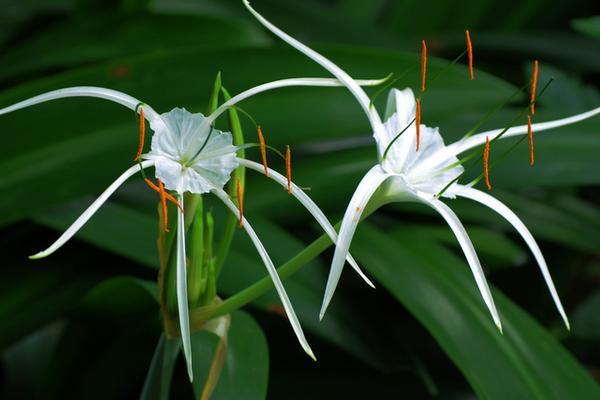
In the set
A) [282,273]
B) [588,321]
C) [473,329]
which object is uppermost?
[282,273]

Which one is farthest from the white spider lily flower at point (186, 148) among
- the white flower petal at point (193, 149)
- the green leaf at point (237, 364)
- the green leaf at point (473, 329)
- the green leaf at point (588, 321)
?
the green leaf at point (588, 321)

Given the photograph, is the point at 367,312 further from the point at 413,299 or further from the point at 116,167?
the point at 116,167

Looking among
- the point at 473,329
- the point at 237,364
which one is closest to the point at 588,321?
the point at 473,329

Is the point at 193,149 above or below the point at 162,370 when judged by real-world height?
above

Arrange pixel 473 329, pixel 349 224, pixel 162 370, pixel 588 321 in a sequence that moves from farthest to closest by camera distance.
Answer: pixel 588 321, pixel 473 329, pixel 162 370, pixel 349 224

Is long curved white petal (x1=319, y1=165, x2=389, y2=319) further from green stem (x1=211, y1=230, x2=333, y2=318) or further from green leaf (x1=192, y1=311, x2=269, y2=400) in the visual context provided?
green leaf (x1=192, y1=311, x2=269, y2=400)

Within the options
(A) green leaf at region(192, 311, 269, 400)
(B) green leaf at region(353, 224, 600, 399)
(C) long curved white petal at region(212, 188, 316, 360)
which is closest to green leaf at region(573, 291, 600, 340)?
(B) green leaf at region(353, 224, 600, 399)

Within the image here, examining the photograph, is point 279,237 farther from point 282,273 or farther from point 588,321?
point 588,321

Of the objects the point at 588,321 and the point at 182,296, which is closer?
the point at 182,296
